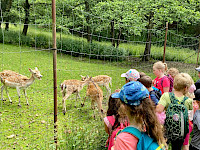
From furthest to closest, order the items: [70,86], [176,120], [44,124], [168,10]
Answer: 1. [168,10]
2. [70,86]
3. [44,124]
4. [176,120]

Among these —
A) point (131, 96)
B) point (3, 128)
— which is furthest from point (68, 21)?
point (131, 96)

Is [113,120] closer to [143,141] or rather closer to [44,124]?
[143,141]

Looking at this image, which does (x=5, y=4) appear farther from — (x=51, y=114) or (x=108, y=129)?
(x=108, y=129)

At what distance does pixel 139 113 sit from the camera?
75.4 inches

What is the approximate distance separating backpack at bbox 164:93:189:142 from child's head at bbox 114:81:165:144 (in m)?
1.54

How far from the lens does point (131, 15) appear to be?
15102 mm

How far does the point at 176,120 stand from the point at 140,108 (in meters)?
1.67

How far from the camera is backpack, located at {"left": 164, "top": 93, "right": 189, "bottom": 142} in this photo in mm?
3322

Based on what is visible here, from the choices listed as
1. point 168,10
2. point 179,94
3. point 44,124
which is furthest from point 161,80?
point 168,10

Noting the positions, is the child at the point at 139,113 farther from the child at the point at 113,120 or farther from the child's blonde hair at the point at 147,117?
the child at the point at 113,120

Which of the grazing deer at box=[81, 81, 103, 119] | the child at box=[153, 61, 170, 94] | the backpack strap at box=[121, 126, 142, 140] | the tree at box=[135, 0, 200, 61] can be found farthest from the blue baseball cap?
the tree at box=[135, 0, 200, 61]

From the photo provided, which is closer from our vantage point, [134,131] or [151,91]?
[134,131]

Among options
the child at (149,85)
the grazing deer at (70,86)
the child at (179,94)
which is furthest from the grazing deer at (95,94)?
the child at (179,94)

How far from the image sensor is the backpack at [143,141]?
71.2 inches
